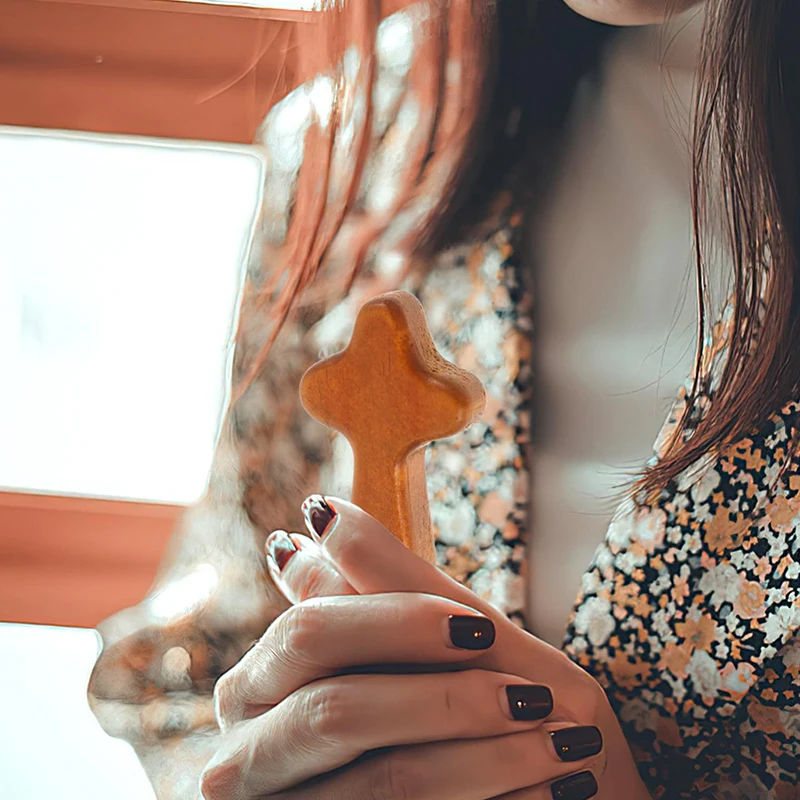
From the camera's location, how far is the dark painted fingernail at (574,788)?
33cm

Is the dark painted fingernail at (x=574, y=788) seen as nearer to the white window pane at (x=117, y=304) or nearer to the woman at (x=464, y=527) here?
the woman at (x=464, y=527)

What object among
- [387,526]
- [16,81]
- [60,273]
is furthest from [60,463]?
[387,526]

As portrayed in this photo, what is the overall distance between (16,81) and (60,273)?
9.0 inches

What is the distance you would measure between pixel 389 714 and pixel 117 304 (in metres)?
0.87

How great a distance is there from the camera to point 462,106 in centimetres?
59

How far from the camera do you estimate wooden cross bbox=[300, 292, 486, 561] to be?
1.12 feet

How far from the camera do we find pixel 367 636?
0.31 meters

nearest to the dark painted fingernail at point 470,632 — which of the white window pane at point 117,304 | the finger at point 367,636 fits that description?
the finger at point 367,636

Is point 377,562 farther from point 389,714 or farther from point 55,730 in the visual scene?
point 55,730

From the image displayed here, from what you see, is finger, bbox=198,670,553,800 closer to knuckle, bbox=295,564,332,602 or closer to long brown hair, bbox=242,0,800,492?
knuckle, bbox=295,564,332,602

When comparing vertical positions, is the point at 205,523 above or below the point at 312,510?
below

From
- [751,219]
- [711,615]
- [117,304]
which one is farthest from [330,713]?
[117,304]

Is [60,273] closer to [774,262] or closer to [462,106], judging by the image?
[462,106]

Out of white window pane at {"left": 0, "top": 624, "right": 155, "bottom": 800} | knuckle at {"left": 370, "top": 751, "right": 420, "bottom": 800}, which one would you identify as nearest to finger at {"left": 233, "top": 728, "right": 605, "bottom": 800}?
knuckle at {"left": 370, "top": 751, "right": 420, "bottom": 800}
